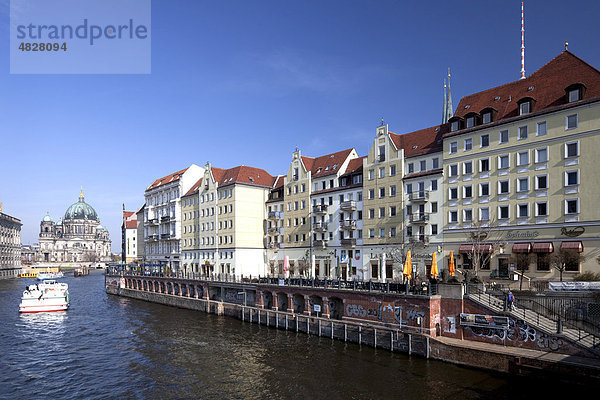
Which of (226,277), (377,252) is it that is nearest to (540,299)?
(377,252)

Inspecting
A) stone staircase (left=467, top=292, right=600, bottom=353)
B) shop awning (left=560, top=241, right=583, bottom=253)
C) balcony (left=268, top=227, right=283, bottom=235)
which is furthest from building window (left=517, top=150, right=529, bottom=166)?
balcony (left=268, top=227, right=283, bottom=235)

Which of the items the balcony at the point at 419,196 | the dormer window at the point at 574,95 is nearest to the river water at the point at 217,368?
the balcony at the point at 419,196

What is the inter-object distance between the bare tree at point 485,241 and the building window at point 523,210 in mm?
3077

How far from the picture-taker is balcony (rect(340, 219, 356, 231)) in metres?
71.6

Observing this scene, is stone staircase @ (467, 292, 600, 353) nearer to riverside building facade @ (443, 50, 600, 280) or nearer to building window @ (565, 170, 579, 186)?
riverside building facade @ (443, 50, 600, 280)

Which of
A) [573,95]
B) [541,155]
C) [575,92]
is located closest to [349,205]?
[541,155]

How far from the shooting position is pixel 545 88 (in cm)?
5225

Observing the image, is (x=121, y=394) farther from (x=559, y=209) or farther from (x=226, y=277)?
(x=559, y=209)

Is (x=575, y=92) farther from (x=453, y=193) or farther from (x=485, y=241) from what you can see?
(x=485, y=241)

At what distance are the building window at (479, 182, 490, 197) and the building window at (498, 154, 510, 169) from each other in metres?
2.62

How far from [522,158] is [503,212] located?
6.51 metres

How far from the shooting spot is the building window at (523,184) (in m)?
51.2

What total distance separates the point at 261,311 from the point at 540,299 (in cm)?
3367

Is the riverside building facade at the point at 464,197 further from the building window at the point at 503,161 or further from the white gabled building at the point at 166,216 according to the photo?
the white gabled building at the point at 166,216
